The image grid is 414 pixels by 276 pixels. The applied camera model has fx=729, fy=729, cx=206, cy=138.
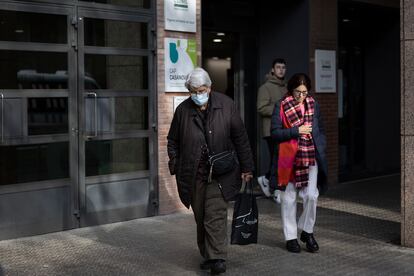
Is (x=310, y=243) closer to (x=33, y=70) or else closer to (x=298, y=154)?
(x=298, y=154)

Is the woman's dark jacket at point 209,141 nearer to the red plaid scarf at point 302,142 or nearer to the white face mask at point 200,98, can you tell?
the white face mask at point 200,98

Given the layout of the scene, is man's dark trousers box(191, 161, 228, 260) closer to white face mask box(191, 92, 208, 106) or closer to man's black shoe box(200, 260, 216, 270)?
man's black shoe box(200, 260, 216, 270)

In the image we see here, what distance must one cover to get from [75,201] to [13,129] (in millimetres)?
1152

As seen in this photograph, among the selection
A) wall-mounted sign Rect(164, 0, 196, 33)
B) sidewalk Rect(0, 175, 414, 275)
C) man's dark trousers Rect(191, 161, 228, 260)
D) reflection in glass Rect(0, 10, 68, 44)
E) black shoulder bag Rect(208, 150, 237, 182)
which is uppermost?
wall-mounted sign Rect(164, 0, 196, 33)

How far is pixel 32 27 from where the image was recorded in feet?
25.5

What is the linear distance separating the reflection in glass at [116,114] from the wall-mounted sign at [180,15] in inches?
40.4

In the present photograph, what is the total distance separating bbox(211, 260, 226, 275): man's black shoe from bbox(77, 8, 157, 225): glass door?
2.53 metres

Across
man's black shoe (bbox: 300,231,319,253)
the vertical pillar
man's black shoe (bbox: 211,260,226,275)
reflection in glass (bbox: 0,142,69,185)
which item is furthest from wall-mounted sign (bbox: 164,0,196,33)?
man's black shoe (bbox: 211,260,226,275)

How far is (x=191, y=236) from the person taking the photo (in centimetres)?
796

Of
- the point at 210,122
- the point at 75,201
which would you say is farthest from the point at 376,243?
the point at 75,201

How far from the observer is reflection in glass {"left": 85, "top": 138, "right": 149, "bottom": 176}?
8438 mm

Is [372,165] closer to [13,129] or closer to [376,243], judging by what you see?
[376,243]

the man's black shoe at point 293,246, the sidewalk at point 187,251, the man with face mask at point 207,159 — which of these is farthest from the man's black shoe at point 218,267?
the man's black shoe at point 293,246

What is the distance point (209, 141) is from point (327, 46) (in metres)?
5.96
